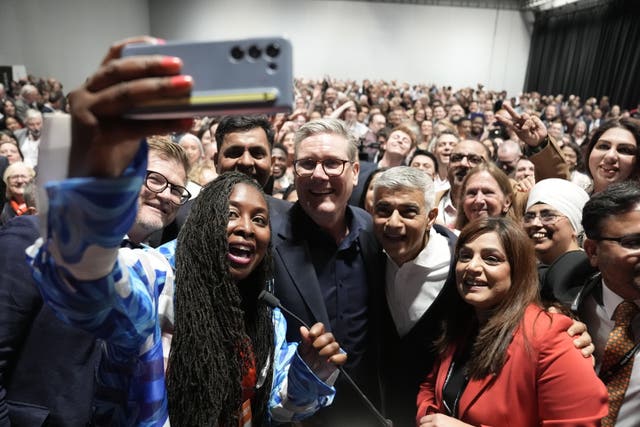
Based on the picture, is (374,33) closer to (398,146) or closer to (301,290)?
(398,146)

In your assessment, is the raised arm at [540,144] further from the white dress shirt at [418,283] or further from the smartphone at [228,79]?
the smartphone at [228,79]

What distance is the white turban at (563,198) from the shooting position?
2.14 metres

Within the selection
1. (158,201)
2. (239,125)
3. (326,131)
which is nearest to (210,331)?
(158,201)

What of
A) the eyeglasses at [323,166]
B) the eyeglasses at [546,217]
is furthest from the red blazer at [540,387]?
the eyeglasses at [323,166]

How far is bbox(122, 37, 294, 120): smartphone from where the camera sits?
55 centimetres

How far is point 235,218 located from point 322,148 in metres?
0.77

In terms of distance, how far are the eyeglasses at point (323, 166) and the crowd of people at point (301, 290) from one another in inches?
0.4

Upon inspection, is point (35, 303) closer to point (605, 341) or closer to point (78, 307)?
point (78, 307)

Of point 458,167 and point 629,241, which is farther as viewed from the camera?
point 458,167

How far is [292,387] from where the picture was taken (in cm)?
141

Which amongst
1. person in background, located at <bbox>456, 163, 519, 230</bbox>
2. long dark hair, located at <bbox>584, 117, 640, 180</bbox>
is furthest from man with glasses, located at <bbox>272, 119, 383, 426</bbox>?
long dark hair, located at <bbox>584, 117, 640, 180</bbox>

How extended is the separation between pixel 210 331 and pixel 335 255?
89 cm

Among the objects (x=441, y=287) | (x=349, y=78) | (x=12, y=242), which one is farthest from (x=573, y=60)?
(x=12, y=242)

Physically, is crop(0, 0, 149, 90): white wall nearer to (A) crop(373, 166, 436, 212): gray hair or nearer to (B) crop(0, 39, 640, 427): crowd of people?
(B) crop(0, 39, 640, 427): crowd of people
